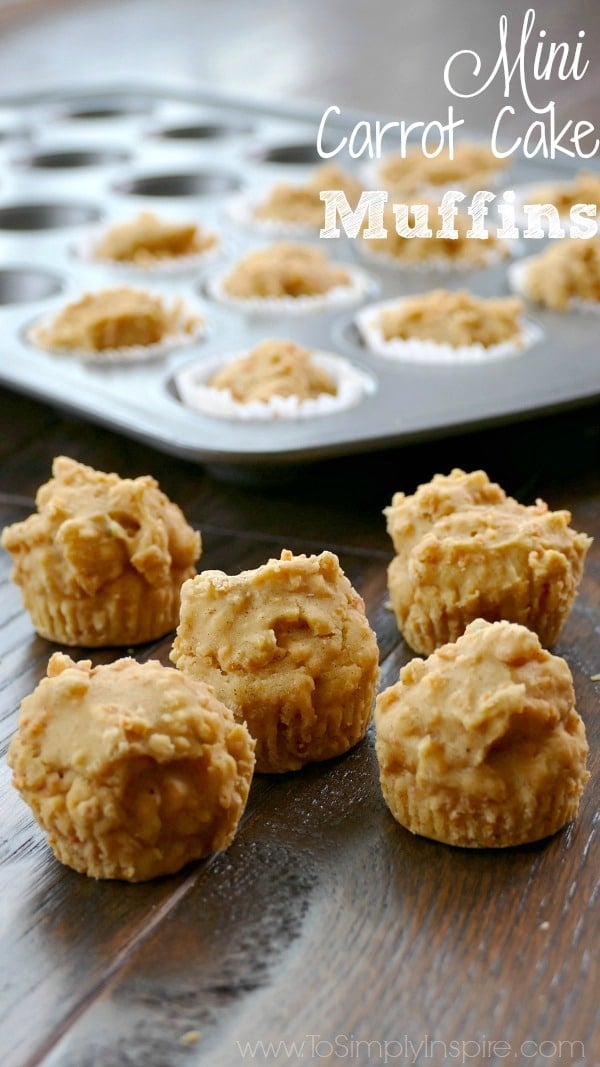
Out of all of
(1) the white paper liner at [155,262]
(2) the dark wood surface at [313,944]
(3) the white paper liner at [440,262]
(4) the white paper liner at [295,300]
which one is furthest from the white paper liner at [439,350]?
(2) the dark wood surface at [313,944]

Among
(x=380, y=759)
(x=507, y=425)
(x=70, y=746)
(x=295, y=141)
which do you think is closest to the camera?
(x=70, y=746)

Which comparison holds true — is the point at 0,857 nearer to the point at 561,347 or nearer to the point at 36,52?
the point at 561,347

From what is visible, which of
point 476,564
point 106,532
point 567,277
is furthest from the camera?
point 567,277

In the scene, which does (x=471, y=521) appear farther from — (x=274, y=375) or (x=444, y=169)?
(x=444, y=169)

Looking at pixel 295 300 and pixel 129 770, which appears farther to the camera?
pixel 295 300

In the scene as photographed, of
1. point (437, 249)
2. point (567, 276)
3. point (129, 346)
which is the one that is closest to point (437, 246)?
point (437, 249)

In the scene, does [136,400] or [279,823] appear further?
[136,400]

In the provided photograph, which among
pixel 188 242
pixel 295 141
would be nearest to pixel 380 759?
pixel 188 242
